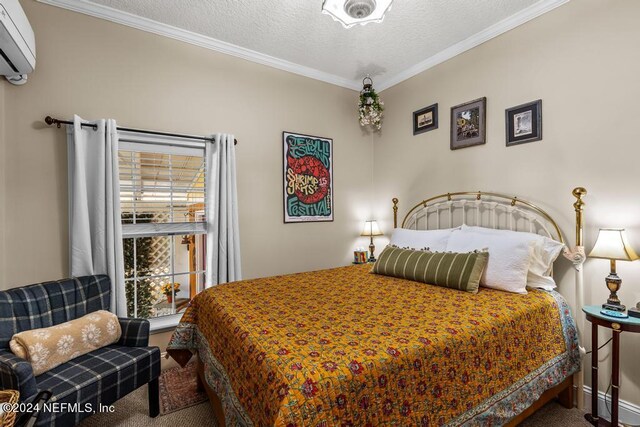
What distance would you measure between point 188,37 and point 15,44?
127 centimetres

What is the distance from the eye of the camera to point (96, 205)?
92.7 inches

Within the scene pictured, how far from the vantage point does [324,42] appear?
9.67 ft

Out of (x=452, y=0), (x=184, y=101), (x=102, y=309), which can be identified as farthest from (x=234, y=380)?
(x=452, y=0)

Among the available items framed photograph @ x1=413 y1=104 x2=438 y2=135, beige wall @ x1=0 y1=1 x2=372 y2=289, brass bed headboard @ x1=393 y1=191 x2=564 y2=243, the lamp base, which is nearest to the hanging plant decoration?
beige wall @ x1=0 y1=1 x2=372 y2=289

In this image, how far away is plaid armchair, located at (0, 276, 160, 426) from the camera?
1.51 metres

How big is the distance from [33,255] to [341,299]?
7.30 feet

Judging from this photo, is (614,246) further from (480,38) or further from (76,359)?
(76,359)

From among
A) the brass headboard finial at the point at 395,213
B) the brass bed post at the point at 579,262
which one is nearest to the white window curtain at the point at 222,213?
the brass headboard finial at the point at 395,213

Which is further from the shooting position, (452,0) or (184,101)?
(184,101)

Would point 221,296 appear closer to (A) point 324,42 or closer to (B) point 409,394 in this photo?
→ (B) point 409,394

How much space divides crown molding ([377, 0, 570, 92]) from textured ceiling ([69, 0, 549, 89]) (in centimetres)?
4

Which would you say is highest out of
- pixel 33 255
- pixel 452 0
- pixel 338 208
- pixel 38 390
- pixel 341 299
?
pixel 452 0

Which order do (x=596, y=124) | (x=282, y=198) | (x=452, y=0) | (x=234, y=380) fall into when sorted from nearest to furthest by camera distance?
(x=234, y=380) → (x=596, y=124) → (x=452, y=0) → (x=282, y=198)

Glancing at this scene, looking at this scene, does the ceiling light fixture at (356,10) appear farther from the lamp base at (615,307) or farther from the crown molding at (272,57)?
the lamp base at (615,307)
